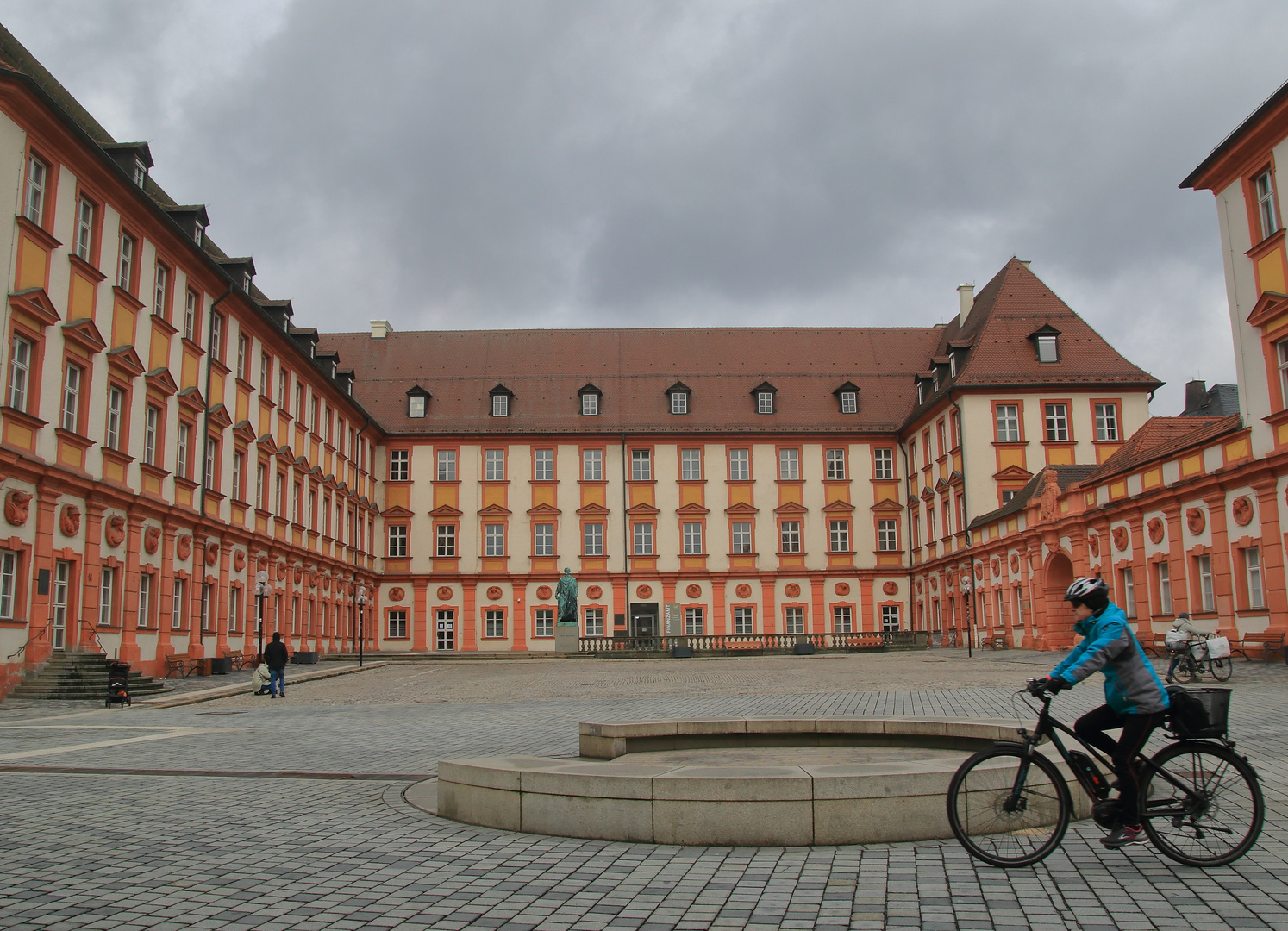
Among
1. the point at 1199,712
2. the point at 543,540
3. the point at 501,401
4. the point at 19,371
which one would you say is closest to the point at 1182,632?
the point at 1199,712

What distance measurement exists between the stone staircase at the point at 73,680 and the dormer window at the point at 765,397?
39862 mm

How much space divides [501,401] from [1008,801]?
55.0 meters

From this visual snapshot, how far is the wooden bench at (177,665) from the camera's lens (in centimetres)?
3133

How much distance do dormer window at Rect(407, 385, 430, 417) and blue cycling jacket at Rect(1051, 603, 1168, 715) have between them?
5562 cm

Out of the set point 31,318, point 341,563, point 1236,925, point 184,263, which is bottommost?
point 1236,925

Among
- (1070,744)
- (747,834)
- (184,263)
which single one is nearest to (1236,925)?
(747,834)

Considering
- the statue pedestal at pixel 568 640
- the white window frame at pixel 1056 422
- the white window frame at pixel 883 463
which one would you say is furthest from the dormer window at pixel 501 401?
the white window frame at pixel 1056 422

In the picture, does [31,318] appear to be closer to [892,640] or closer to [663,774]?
[663,774]

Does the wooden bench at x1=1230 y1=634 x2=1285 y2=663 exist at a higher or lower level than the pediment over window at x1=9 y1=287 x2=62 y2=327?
lower

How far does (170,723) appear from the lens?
61.6ft

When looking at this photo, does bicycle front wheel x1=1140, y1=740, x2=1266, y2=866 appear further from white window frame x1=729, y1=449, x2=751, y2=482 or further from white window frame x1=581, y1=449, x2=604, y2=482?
white window frame x1=581, y1=449, x2=604, y2=482

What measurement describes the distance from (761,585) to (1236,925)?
2112 inches

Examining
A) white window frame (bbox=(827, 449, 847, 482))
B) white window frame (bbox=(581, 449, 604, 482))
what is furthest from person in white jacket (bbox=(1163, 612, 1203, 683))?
white window frame (bbox=(581, 449, 604, 482))

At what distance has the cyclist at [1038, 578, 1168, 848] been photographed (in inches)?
271
